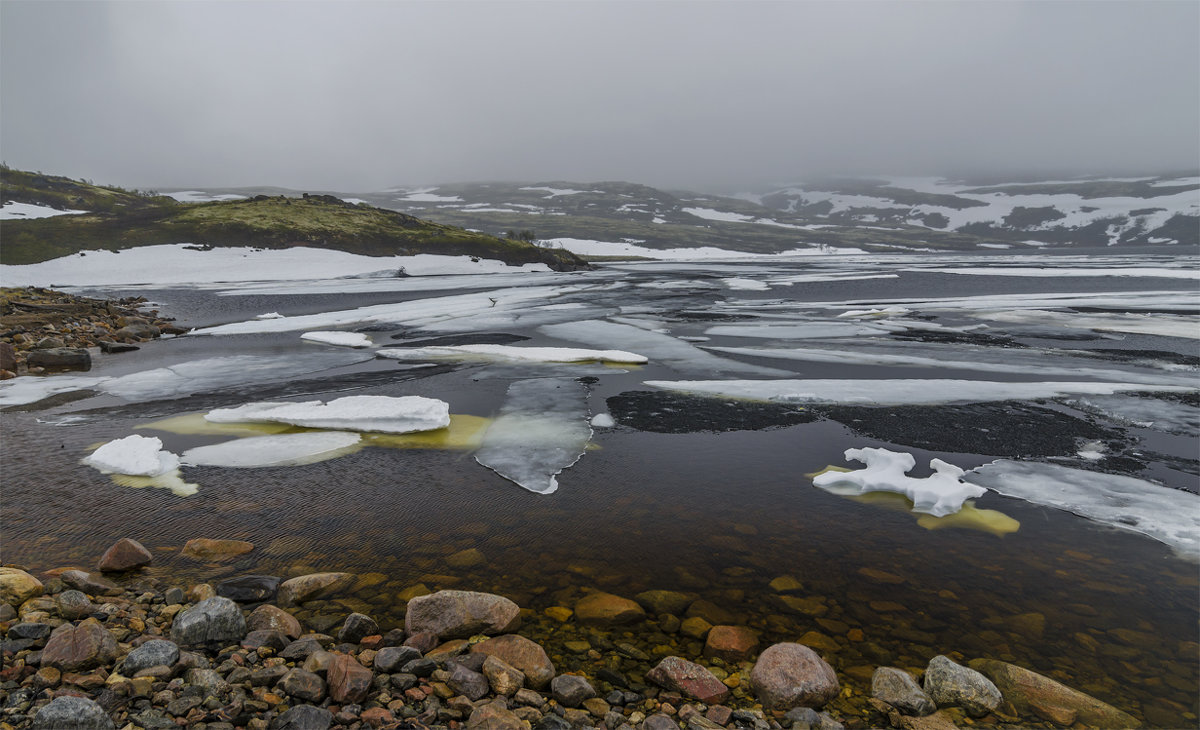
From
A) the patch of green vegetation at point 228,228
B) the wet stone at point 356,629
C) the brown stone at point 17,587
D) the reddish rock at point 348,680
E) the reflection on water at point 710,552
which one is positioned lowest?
the reflection on water at point 710,552

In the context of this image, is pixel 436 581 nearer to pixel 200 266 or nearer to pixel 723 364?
pixel 723 364

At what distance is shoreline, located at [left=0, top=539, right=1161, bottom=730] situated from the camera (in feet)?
13.2

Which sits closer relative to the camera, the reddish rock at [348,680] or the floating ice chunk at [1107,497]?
the reddish rock at [348,680]

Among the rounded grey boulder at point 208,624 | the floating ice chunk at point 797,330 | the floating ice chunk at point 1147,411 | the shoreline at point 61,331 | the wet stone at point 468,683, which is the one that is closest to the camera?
the wet stone at point 468,683

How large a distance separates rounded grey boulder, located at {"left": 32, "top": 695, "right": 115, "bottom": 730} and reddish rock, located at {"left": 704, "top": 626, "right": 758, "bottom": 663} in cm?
439

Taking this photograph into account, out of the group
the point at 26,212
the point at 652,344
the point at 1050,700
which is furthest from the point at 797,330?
the point at 26,212

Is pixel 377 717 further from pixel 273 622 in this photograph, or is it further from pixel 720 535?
pixel 720 535

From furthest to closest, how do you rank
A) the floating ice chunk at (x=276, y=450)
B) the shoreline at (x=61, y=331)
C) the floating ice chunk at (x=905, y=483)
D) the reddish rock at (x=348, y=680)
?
the shoreline at (x=61, y=331) < the floating ice chunk at (x=276, y=450) < the floating ice chunk at (x=905, y=483) < the reddish rock at (x=348, y=680)

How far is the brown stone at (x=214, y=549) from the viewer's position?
650 centimetres

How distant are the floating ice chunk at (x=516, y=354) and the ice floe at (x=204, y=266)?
36.5 meters

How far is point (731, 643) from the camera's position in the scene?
5309 mm

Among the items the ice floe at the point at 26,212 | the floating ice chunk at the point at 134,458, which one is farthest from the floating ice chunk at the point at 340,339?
the ice floe at the point at 26,212

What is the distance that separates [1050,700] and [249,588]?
7202 mm

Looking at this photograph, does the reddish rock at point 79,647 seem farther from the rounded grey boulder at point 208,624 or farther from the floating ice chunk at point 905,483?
the floating ice chunk at point 905,483
